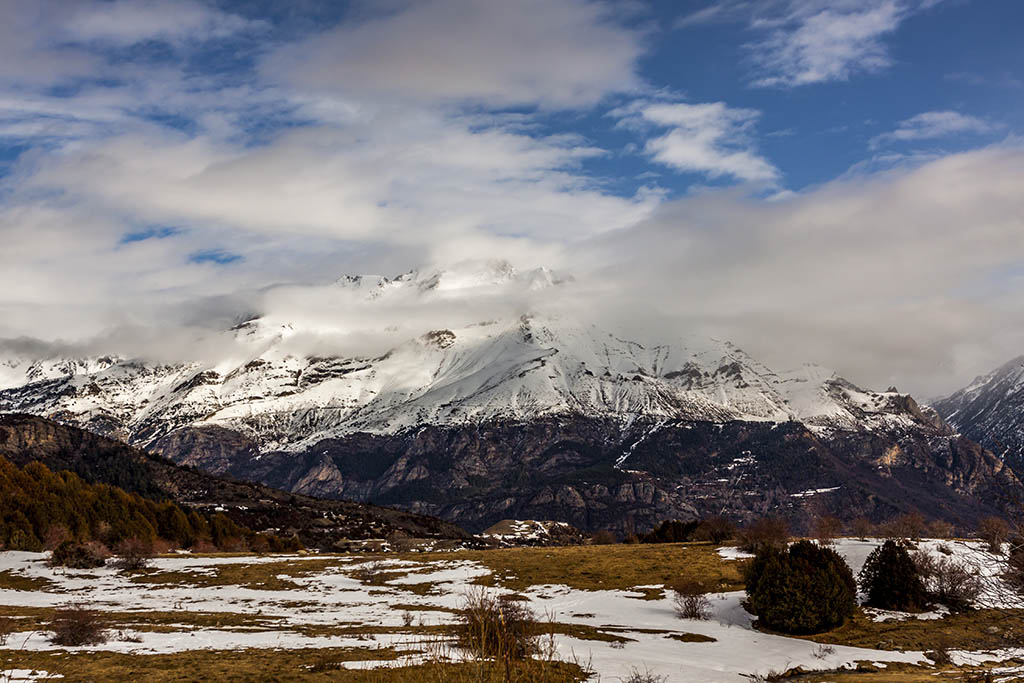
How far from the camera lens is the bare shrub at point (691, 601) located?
42562mm

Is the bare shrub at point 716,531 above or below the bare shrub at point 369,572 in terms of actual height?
above

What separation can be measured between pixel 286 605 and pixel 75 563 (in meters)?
24.3

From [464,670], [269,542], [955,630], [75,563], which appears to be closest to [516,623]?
[464,670]

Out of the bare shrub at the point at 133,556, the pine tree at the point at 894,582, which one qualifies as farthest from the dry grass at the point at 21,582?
the pine tree at the point at 894,582

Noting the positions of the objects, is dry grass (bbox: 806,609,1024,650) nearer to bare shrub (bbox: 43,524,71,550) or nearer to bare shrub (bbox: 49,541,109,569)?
bare shrub (bbox: 49,541,109,569)

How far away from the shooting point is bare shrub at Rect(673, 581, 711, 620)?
140 feet

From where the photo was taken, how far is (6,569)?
58312 millimetres

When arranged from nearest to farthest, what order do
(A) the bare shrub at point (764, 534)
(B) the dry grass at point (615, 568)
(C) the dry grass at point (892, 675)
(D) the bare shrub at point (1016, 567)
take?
(D) the bare shrub at point (1016, 567) < (C) the dry grass at point (892, 675) < (B) the dry grass at point (615, 568) < (A) the bare shrub at point (764, 534)

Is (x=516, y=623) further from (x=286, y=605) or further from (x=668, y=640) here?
(x=286, y=605)

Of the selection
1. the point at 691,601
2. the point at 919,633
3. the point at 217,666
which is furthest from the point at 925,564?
the point at 217,666

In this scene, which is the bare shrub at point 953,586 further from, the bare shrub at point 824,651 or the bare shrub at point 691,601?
the bare shrub at point 691,601

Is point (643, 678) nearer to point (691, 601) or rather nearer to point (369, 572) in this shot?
point (691, 601)

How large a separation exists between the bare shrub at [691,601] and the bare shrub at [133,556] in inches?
1648

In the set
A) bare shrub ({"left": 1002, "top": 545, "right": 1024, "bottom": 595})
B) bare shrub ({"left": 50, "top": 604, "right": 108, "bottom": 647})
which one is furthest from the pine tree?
bare shrub ({"left": 50, "top": 604, "right": 108, "bottom": 647})
